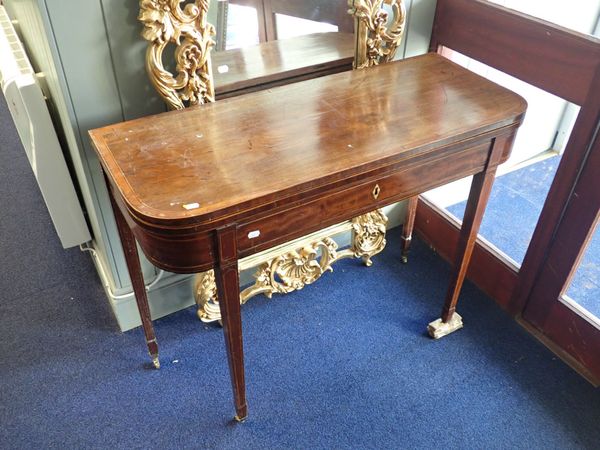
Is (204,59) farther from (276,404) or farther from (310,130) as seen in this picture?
(276,404)

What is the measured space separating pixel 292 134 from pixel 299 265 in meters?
0.70

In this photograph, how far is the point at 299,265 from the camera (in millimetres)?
1914

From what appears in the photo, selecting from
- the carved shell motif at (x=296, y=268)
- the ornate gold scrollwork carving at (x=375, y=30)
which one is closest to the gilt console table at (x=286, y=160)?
the ornate gold scrollwork carving at (x=375, y=30)

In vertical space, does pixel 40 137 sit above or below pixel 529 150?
above

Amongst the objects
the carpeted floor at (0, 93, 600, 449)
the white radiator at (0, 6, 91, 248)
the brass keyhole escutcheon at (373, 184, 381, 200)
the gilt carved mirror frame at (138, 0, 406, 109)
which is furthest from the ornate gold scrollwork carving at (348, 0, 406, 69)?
the white radiator at (0, 6, 91, 248)

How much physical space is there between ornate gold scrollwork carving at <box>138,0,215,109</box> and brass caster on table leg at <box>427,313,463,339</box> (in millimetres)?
1046

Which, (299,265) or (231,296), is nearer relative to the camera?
(231,296)

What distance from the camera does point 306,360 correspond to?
1.79m

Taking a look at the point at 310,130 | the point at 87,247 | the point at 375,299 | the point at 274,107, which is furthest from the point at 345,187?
the point at 87,247

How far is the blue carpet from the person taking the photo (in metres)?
1.68

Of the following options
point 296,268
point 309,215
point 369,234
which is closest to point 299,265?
point 296,268

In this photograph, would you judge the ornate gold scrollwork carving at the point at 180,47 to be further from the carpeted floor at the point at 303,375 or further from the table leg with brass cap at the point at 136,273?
the carpeted floor at the point at 303,375

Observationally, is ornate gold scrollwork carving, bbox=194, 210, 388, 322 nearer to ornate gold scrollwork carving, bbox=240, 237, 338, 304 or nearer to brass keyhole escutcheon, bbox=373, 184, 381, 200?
ornate gold scrollwork carving, bbox=240, 237, 338, 304

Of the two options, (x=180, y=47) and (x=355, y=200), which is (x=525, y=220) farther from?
(x=180, y=47)
